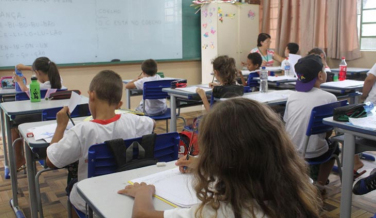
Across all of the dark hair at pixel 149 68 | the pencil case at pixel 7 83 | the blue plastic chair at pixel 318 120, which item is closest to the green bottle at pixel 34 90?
the pencil case at pixel 7 83

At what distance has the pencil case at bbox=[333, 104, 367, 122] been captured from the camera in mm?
2111

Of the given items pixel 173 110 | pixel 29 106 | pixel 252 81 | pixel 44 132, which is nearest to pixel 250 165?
pixel 44 132

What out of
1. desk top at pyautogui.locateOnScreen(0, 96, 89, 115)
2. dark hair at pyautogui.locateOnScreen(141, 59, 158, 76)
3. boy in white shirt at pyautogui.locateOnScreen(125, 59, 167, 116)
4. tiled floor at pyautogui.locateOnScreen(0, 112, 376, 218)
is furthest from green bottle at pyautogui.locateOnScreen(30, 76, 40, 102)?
dark hair at pyautogui.locateOnScreen(141, 59, 158, 76)

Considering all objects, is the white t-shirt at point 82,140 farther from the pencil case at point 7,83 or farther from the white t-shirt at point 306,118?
the pencil case at point 7,83

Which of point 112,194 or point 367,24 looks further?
point 367,24

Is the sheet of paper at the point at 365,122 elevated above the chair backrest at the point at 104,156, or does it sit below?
above

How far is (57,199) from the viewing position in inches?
116

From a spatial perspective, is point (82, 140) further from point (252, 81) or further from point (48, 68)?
point (252, 81)

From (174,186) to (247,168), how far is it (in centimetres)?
45

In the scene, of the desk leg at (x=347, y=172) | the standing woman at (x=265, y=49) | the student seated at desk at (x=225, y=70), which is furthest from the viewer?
the standing woman at (x=265, y=49)

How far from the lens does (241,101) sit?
36.3 inches

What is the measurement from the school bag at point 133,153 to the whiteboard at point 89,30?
4196mm

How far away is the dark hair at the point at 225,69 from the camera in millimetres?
3381

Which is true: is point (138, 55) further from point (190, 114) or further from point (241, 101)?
point (241, 101)
